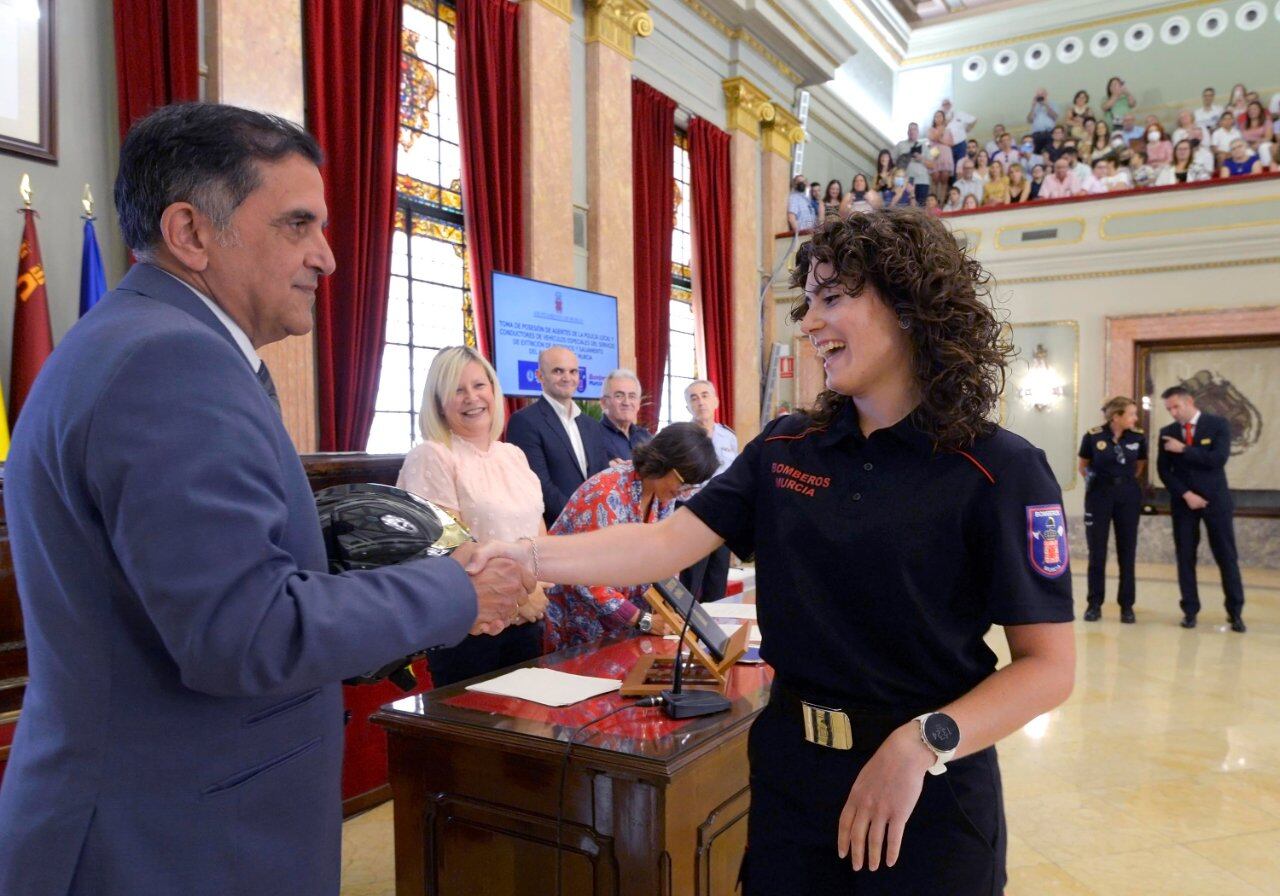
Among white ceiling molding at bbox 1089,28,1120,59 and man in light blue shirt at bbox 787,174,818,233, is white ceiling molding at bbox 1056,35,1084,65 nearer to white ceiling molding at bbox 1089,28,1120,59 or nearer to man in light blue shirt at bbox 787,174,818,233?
white ceiling molding at bbox 1089,28,1120,59

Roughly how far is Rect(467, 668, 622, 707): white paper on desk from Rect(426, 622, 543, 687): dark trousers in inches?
A: 21.7

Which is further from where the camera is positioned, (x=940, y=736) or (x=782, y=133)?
(x=782, y=133)

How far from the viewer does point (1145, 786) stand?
3.59m

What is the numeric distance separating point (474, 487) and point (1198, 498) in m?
5.78

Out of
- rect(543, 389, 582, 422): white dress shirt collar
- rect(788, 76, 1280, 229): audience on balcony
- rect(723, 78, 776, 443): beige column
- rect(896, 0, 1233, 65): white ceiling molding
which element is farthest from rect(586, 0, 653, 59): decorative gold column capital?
rect(896, 0, 1233, 65): white ceiling molding

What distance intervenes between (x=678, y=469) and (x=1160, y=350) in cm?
944

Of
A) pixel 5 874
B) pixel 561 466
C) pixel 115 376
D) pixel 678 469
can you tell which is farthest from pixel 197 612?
pixel 561 466

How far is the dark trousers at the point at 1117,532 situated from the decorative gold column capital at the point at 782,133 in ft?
19.2

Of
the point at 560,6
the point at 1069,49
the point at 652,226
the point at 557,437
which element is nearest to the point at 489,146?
the point at 560,6

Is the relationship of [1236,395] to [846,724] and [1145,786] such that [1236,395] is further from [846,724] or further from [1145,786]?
[846,724]

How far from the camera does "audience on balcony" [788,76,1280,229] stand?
1044 centimetres

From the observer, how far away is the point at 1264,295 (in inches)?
368

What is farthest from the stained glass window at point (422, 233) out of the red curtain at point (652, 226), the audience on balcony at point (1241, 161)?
the audience on balcony at point (1241, 161)

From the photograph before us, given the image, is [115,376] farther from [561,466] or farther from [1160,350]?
[1160,350]
